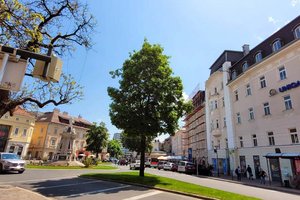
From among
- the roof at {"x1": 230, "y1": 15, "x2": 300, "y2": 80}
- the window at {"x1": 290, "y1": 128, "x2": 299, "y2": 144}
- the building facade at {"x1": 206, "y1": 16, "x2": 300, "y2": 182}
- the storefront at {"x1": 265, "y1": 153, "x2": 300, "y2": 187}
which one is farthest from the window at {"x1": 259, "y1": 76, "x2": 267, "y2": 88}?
the storefront at {"x1": 265, "y1": 153, "x2": 300, "y2": 187}

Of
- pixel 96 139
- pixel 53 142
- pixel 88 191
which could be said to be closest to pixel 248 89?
pixel 88 191

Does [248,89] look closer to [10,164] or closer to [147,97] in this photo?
[147,97]

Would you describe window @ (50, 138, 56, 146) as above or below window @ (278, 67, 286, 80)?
below

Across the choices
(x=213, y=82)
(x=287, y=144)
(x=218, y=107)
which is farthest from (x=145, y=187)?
(x=213, y=82)

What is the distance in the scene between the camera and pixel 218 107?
38.4 m

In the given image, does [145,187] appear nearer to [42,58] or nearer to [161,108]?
[161,108]

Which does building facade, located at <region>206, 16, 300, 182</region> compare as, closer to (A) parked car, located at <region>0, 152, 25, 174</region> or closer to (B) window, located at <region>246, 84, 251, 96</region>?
(B) window, located at <region>246, 84, 251, 96</region>

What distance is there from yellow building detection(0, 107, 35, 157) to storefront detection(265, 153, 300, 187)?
49.9 m

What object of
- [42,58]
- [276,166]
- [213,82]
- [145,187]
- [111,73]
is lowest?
[145,187]

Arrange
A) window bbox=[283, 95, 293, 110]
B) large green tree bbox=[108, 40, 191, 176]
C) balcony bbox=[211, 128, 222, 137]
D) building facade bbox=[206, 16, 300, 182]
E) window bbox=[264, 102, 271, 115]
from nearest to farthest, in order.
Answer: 1. large green tree bbox=[108, 40, 191, 176]
2. building facade bbox=[206, 16, 300, 182]
3. window bbox=[283, 95, 293, 110]
4. window bbox=[264, 102, 271, 115]
5. balcony bbox=[211, 128, 222, 137]

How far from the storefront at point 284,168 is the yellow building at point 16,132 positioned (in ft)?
164

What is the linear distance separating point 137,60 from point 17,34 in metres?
15.7

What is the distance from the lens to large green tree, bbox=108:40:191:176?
1892 centimetres

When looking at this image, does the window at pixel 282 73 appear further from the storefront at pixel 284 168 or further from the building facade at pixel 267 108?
the storefront at pixel 284 168
